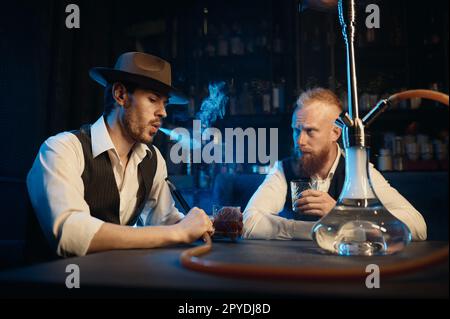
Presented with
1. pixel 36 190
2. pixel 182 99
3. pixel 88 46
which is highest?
pixel 88 46

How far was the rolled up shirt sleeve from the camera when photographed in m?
1.03

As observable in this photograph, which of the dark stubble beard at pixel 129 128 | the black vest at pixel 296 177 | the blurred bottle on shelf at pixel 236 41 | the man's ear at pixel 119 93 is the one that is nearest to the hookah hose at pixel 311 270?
the dark stubble beard at pixel 129 128

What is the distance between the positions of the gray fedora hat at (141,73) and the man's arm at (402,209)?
94cm

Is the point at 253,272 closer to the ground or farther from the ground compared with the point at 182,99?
closer to the ground

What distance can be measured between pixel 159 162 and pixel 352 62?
→ 1.19 meters

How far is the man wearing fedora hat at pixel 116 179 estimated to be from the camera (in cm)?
106

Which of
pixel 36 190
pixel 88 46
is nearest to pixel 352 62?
pixel 36 190

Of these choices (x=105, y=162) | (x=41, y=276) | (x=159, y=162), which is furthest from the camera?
(x=159, y=162)

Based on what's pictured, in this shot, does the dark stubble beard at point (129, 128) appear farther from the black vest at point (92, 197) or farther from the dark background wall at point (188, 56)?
the dark background wall at point (188, 56)

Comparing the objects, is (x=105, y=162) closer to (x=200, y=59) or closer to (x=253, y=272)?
(x=253, y=272)

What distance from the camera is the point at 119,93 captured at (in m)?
1.82

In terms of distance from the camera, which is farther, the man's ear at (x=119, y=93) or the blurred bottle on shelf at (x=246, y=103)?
the blurred bottle on shelf at (x=246, y=103)

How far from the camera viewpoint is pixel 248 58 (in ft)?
12.9
